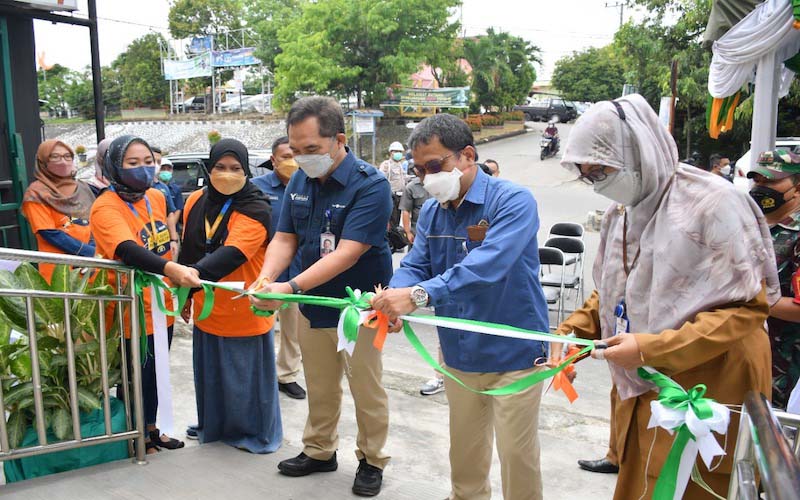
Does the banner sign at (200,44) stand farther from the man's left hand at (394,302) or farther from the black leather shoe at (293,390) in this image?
the man's left hand at (394,302)

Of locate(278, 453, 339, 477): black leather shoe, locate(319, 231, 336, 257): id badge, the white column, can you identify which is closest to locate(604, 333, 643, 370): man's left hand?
locate(319, 231, 336, 257): id badge

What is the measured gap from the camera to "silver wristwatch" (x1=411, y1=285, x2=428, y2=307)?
2701 mm

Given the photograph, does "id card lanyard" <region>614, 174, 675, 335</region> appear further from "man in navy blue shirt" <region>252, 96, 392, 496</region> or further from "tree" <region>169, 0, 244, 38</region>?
"tree" <region>169, 0, 244, 38</region>

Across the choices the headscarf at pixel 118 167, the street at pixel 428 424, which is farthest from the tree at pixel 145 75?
the headscarf at pixel 118 167

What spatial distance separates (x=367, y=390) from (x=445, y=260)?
893 mm

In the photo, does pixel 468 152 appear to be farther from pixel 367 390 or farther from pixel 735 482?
pixel 735 482

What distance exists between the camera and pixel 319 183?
357 cm

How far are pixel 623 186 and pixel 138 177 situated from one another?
8.80 ft

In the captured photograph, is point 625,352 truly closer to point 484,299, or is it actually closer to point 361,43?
point 484,299

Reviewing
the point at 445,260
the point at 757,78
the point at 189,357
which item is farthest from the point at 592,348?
the point at 757,78

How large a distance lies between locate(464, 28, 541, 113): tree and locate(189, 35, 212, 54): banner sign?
18679 mm

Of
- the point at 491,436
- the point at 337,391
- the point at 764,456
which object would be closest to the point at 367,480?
the point at 337,391

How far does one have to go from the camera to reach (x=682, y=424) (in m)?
2.15

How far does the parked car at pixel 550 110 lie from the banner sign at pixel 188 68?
19.4m
